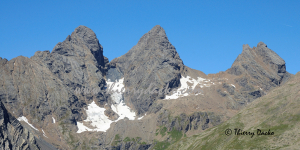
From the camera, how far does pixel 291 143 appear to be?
7151 inches

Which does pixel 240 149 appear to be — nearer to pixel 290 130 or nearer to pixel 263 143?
pixel 263 143

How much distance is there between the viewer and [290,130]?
193 m

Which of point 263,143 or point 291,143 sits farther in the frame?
point 263,143

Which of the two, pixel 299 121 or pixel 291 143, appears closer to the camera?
pixel 291 143

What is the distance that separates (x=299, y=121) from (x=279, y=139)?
53.0ft

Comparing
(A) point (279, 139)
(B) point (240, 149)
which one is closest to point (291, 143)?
(A) point (279, 139)

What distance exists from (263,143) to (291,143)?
1567cm

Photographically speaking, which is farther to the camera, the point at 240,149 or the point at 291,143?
the point at 240,149

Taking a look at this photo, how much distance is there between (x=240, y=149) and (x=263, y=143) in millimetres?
12621

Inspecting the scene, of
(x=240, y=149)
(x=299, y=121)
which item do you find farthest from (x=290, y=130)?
(x=240, y=149)

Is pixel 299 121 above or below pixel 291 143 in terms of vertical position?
above

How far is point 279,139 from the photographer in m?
190

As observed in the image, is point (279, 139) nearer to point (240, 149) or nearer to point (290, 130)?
point (290, 130)

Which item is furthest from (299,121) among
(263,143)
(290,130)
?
(263,143)
